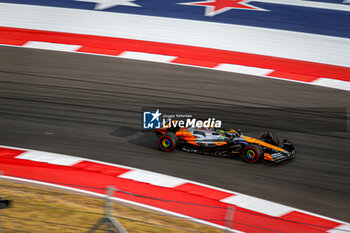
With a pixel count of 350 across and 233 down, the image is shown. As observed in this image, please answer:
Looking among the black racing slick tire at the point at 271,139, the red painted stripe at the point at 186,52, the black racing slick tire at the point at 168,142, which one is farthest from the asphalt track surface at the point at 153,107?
the red painted stripe at the point at 186,52

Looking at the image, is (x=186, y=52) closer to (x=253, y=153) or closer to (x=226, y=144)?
(x=226, y=144)

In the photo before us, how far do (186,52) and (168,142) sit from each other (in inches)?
225

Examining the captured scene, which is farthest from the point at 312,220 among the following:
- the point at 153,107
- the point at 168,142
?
the point at 153,107

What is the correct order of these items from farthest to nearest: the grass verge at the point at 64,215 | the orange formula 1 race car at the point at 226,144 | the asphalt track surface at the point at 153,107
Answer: the orange formula 1 race car at the point at 226,144
the asphalt track surface at the point at 153,107
the grass verge at the point at 64,215

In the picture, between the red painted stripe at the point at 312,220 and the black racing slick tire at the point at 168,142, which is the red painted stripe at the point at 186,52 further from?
the red painted stripe at the point at 312,220

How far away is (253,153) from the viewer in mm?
8555

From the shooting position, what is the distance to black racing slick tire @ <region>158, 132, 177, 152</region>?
8969 millimetres

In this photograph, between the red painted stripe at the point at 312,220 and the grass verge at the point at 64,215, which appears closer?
the grass verge at the point at 64,215

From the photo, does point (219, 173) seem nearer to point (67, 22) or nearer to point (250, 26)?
point (250, 26)

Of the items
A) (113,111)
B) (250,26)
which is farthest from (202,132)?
(250,26)

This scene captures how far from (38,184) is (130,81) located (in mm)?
5032

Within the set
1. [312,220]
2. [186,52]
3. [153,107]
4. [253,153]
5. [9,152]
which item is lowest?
[312,220]

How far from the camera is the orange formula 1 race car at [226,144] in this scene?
28.2ft

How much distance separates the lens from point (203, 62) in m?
13.4
